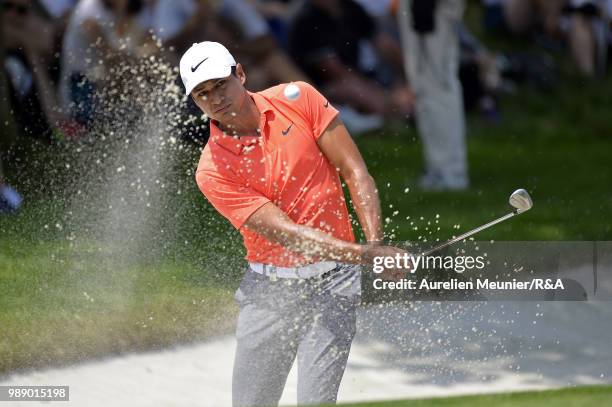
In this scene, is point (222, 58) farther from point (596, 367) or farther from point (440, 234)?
point (440, 234)

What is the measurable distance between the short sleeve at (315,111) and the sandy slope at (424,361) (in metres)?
1.79

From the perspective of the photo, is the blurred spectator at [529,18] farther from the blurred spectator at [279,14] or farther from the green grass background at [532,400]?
the green grass background at [532,400]

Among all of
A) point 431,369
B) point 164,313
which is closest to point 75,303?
point 164,313

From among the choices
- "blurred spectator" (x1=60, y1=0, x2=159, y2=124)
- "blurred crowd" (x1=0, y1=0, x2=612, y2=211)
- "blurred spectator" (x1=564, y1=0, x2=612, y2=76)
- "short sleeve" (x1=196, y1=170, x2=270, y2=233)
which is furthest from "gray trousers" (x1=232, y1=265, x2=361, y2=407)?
"blurred spectator" (x1=564, y1=0, x2=612, y2=76)

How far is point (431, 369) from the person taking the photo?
614 cm

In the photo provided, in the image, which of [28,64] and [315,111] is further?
[28,64]

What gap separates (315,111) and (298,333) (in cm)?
72

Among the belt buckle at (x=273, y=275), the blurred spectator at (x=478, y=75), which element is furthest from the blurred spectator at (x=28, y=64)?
the belt buckle at (x=273, y=275)

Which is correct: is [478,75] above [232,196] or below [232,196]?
above

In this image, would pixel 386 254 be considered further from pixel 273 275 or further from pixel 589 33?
pixel 589 33

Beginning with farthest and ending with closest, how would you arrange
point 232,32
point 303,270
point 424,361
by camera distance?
point 232,32
point 424,361
point 303,270

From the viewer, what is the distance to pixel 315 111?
4391 mm

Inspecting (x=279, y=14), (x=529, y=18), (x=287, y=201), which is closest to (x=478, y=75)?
(x=529, y=18)

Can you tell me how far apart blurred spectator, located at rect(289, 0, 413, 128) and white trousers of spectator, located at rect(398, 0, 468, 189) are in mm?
935
